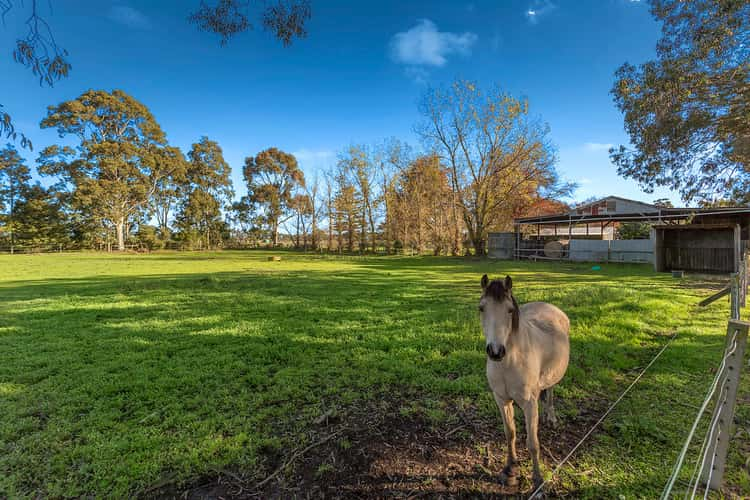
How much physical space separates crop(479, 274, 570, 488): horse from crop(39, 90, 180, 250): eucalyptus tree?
149ft

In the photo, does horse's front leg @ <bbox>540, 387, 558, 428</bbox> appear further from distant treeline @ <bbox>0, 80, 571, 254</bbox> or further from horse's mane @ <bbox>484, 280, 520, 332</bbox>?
distant treeline @ <bbox>0, 80, 571, 254</bbox>

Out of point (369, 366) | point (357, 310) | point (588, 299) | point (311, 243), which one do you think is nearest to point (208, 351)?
point (369, 366)

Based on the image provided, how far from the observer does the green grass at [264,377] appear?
2518mm

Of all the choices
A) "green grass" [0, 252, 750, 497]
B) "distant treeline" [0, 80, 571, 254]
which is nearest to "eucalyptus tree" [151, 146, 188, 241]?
"distant treeline" [0, 80, 571, 254]

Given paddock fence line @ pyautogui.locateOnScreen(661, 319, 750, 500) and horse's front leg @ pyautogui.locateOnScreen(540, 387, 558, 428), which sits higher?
paddock fence line @ pyautogui.locateOnScreen(661, 319, 750, 500)

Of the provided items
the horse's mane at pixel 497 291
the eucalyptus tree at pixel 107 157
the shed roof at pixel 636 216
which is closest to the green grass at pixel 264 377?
the horse's mane at pixel 497 291

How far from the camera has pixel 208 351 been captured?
507 centimetres

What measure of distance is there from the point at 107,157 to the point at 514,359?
47290 millimetres

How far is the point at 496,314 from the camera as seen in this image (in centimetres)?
204

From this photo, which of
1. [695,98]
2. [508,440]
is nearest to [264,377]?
[508,440]

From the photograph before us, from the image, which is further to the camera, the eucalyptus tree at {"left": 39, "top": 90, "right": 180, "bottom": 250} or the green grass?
the eucalyptus tree at {"left": 39, "top": 90, "right": 180, "bottom": 250}

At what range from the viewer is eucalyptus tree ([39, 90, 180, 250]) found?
113 feet

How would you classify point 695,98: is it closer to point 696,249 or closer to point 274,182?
point 696,249

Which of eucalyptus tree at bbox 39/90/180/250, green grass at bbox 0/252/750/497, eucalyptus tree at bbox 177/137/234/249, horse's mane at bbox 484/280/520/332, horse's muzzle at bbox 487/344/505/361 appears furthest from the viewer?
eucalyptus tree at bbox 177/137/234/249
